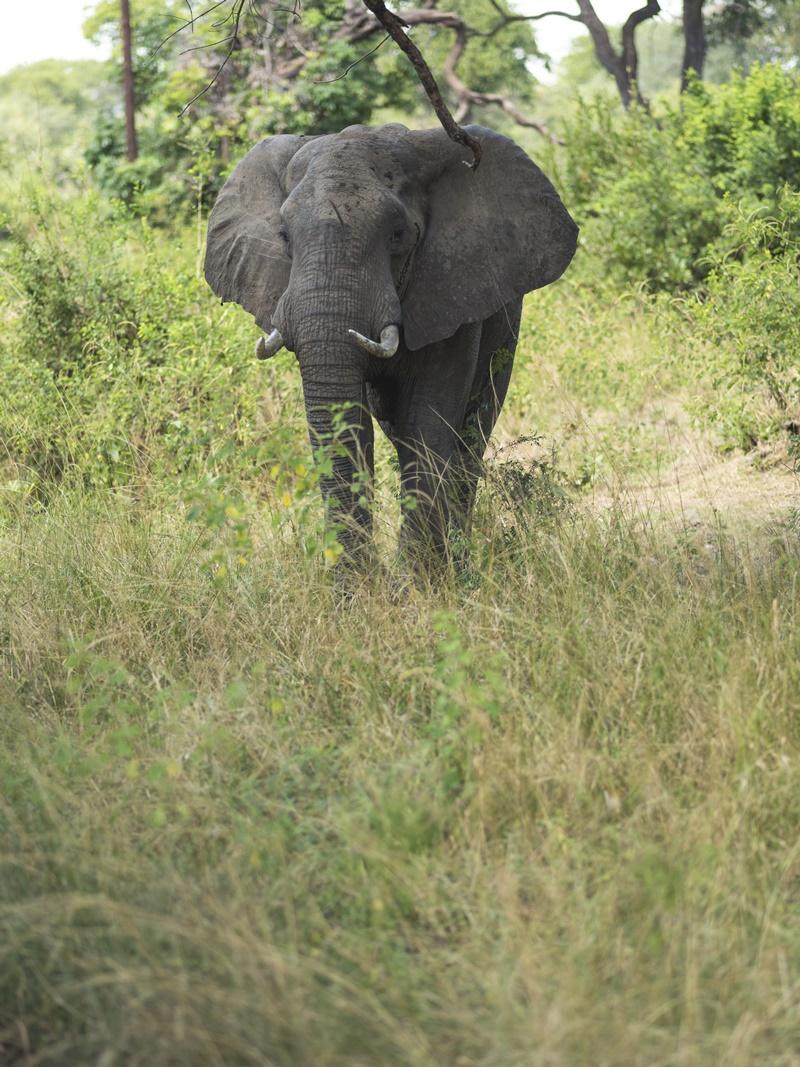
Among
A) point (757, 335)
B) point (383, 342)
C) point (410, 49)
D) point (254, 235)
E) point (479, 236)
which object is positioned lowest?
point (757, 335)

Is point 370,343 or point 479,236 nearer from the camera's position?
point 370,343

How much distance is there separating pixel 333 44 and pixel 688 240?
7035 mm

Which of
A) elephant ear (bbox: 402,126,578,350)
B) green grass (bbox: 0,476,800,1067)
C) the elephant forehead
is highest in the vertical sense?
the elephant forehead

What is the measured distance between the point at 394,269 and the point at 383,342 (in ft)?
1.59

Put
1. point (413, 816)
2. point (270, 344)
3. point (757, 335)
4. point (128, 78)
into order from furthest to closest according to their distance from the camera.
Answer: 1. point (128, 78)
2. point (757, 335)
3. point (270, 344)
4. point (413, 816)

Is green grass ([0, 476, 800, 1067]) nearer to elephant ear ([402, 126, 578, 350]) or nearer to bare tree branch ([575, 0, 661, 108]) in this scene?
elephant ear ([402, 126, 578, 350])

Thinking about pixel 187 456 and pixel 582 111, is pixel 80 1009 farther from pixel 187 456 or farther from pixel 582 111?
pixel 582 111

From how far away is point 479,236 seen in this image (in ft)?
19.4

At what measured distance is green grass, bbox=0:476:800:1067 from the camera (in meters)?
2.81

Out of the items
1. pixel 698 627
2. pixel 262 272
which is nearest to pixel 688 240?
pixel 262 272

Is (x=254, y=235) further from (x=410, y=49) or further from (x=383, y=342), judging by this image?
(x=410, y=49)

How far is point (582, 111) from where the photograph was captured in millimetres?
14828

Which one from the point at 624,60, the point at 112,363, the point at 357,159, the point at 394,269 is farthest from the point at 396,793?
the point at 624,60

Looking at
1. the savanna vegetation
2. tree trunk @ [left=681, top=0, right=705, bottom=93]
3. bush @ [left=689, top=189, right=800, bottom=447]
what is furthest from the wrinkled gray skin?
tree trunk @ [left=681, top=0, right=705, bottom=93]
